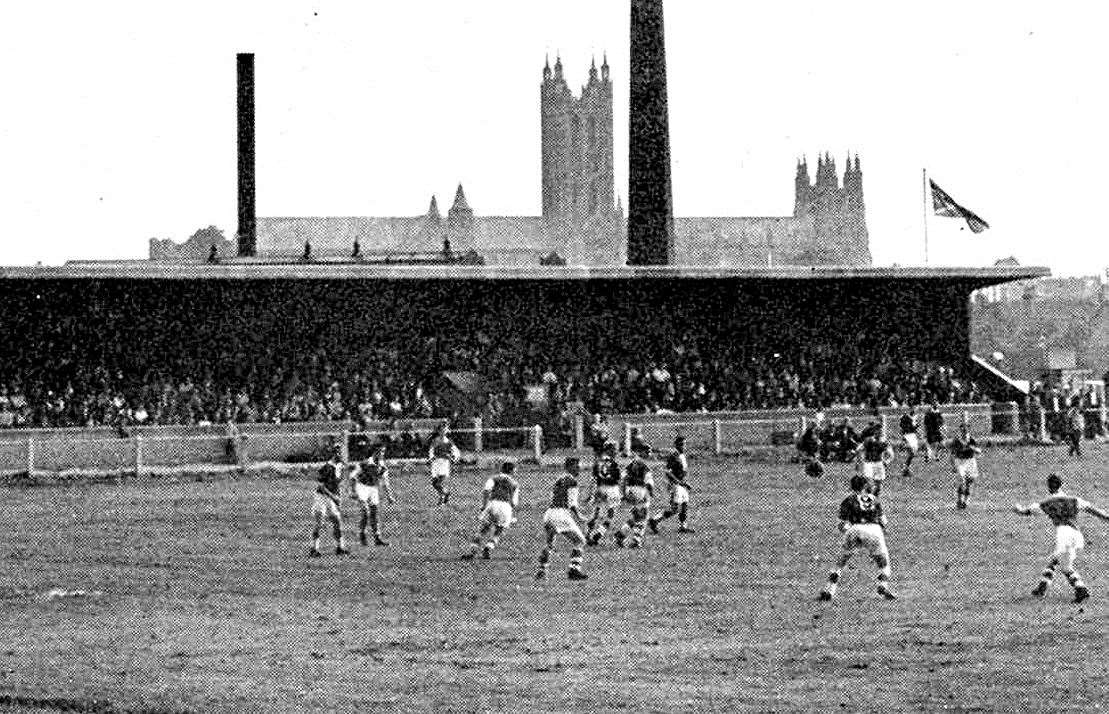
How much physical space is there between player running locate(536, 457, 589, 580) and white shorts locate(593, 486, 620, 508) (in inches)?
107

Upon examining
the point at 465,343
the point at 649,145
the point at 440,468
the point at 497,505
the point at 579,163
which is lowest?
the point at 497,505

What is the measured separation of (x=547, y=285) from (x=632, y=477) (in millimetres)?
23315

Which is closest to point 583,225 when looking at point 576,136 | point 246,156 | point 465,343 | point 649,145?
point 576,136

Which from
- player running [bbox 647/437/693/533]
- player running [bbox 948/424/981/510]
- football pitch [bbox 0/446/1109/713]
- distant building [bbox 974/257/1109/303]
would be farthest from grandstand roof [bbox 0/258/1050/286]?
distant building [bbox 974/257/1109/303]

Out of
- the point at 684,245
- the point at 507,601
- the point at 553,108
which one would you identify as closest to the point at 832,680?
the point at 507,601

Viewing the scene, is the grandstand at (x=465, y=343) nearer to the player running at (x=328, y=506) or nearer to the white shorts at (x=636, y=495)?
the player running at (x=328, y=506)

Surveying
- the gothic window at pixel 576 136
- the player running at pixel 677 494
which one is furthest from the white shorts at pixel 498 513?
the gothic window at pixel 576 136

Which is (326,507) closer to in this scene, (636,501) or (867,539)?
(636,501)

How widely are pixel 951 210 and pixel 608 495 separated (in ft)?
93.2

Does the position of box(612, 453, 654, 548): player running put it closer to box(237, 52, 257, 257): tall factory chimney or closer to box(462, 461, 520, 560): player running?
box(462, 461, 520, 560): player running

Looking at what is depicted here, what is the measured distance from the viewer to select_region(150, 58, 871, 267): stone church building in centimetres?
14788

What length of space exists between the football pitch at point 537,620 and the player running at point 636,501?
0.53 meters

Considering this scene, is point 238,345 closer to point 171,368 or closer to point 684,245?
point 171,368

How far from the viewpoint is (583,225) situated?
547ft
